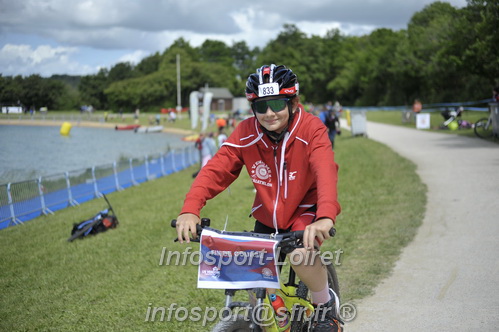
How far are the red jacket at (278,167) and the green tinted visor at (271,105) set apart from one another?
18 cm

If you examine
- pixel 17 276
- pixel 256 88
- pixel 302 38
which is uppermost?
pixel 302 38

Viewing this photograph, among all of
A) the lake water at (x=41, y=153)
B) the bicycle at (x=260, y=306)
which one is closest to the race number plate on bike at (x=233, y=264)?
the bicycle at (x=260, y=306)

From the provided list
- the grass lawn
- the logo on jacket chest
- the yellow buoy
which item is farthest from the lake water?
the logo on jacket chest

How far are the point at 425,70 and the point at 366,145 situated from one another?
153ft

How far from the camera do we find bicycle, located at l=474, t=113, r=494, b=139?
2319cm

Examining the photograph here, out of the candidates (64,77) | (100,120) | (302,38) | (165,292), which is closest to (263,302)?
(165,292)

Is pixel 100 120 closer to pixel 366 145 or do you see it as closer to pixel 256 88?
pixel 366 145

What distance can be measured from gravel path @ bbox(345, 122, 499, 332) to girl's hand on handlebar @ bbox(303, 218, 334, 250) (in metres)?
2.25

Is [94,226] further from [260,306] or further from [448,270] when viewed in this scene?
[260,306]

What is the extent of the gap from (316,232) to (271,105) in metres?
0.99

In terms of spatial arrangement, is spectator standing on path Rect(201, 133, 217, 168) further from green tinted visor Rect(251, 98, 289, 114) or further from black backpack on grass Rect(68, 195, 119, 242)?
green tinted visor Rect(251, 98, 289, 114)

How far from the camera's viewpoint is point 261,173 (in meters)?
3.96

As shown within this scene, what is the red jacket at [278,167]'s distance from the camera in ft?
12.6

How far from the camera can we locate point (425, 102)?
7188 centimetres
